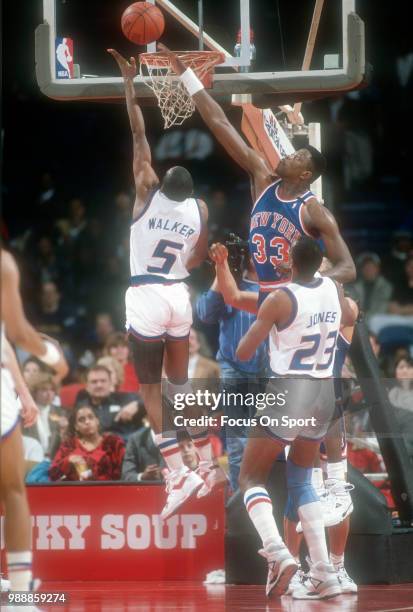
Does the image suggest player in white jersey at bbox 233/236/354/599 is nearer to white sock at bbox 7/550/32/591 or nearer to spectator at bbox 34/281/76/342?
white sock at bbox 7/550/32/591

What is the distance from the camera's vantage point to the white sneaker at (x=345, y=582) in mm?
8461

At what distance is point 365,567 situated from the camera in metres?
9.12

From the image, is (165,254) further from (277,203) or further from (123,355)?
(123,355)

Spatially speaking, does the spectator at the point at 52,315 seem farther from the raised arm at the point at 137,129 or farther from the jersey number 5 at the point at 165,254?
the raised arm at the point at 137,129

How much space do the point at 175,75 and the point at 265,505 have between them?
2.98 m

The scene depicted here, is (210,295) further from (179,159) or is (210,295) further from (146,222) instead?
(179,159)

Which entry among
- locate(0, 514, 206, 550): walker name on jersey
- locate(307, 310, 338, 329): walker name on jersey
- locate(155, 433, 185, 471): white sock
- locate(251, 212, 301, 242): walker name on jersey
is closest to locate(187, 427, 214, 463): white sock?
locate(155, 433, 185, 471): white sock

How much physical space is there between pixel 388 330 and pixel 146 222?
556cm

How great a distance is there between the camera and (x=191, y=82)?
8547 mm

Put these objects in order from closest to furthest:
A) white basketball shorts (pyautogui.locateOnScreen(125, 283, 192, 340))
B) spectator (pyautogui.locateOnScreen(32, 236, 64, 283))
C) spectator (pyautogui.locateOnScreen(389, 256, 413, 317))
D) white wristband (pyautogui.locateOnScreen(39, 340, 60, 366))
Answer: white wristband (pyautogui.locateOnScreen(39, 340, 60, 366)), white basketball shorts (pyautogui.locateOnScreen(125, 283, 192, 340)), spectator (pyautogui.locateOnScreen(389, 256, 413, 317)), spectator (pyautogui.locateOnScreen(32, 236, 64, 283))

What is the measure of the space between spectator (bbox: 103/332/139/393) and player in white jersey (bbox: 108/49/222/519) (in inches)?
130

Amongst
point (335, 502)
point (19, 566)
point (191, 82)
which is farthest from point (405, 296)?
point (19, 566)

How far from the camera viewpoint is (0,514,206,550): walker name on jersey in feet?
31.1

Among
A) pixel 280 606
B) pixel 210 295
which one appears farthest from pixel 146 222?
pixel 280 606
